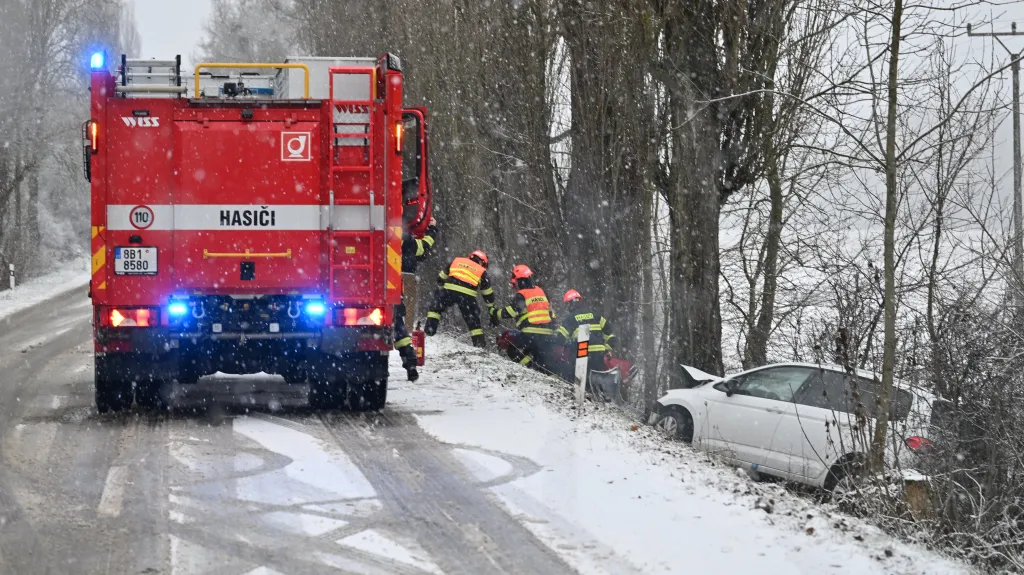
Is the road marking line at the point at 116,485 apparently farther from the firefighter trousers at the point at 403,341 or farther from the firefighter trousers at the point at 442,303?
the firefighter trousers at the point at 442,303

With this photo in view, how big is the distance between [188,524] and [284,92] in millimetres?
4959

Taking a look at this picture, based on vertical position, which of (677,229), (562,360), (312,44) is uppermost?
(312,44)

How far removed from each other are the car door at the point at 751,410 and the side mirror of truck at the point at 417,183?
3559 mm

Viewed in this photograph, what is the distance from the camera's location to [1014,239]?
10219 millimetres

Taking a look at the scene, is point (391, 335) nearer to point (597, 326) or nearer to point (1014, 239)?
point (597, 326)

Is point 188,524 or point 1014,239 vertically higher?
point 1014,239

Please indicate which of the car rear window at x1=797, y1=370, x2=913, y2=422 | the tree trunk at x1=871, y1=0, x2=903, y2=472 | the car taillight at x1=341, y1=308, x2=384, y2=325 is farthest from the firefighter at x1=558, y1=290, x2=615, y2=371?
the tree trunk at x1=871, y1=0, x2=903, y2=472

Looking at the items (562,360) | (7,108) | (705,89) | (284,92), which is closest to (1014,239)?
(705,89)

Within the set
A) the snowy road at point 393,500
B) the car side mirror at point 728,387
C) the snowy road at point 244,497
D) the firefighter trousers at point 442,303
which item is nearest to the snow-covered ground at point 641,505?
the snowy road at point 393,500

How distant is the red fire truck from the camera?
8.51 m

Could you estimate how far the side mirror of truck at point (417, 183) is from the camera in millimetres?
9367

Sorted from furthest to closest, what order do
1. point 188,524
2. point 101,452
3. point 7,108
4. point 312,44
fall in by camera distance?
point 7,108, point 312,44, point 101,452, point 188,524

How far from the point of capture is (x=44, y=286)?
35.8 meters

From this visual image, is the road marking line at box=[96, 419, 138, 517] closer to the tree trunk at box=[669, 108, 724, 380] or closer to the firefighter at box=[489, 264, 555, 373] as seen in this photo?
the firefighter at box=[489, 264, 555, 373]
